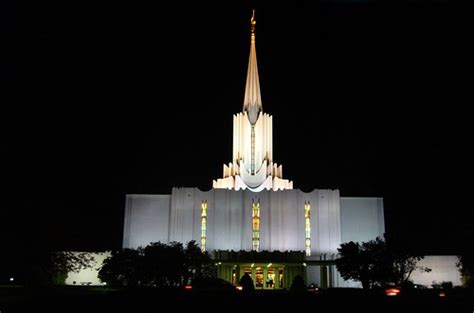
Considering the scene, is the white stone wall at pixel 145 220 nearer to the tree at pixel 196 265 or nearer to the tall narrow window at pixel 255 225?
the tree at pixel 196 265

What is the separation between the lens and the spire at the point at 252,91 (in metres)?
57.4

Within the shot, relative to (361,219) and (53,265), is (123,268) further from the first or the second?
(361,219)

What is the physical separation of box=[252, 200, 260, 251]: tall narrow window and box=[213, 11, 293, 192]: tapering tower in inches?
183

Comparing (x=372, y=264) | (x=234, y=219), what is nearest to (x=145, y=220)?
(x=234, y=219)

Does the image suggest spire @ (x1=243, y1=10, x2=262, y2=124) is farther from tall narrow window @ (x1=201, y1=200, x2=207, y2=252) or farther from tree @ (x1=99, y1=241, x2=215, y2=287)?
tree @ (x1=99, y1=241, x2=215, y2=287)

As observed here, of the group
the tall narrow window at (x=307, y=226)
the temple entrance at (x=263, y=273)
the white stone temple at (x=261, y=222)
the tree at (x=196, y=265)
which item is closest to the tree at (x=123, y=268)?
the tree at (x=196, y=265)

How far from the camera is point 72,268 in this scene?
4619 cm

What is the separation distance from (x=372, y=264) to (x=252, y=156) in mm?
19819

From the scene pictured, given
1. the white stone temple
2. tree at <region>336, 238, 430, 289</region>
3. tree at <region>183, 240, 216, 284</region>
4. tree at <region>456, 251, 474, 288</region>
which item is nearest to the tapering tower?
the white stone temple

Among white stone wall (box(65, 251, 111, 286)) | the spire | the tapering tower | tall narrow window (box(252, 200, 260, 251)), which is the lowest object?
white stone wall (box(65, 251, 111, 286))

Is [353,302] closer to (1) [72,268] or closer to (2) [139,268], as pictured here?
(2) [139,268]

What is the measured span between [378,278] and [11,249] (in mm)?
27681

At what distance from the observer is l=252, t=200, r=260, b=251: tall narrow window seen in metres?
48.1

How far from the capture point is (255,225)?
160ft
